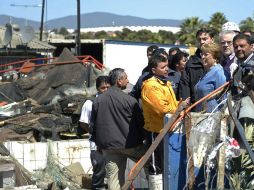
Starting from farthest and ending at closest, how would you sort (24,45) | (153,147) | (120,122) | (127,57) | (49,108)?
(24,45) → (127,57) → (49,108) → (120,122) → (153,147)

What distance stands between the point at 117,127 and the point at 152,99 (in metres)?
0.77

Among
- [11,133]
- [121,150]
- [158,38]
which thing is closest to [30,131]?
[11,133]

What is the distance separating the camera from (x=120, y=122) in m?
7.33

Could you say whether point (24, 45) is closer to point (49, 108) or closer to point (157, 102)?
point (49, 108)

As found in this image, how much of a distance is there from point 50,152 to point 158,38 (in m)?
60.6

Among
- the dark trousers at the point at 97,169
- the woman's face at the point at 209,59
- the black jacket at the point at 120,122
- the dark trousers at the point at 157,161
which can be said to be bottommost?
the dark trousers at the point at 97,169

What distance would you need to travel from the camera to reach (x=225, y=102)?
5.98m

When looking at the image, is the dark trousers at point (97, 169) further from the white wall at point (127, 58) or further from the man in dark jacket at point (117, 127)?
the white wall at point (127, 58)

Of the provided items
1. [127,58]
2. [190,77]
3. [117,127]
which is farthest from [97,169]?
[127,58]

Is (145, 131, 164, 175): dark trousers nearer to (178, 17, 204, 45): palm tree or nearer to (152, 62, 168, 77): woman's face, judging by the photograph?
(152, 62, 168, 77): woman's face

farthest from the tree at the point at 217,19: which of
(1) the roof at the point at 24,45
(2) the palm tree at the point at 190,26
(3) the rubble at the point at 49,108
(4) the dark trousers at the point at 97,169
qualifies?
(4) the dark trousers at the point at 97,169


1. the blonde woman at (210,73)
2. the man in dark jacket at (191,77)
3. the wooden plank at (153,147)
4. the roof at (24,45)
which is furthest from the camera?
the roof at (24,45)

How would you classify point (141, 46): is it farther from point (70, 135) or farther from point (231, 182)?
point (231, 182)

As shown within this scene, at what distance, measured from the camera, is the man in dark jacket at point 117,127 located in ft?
24.0
